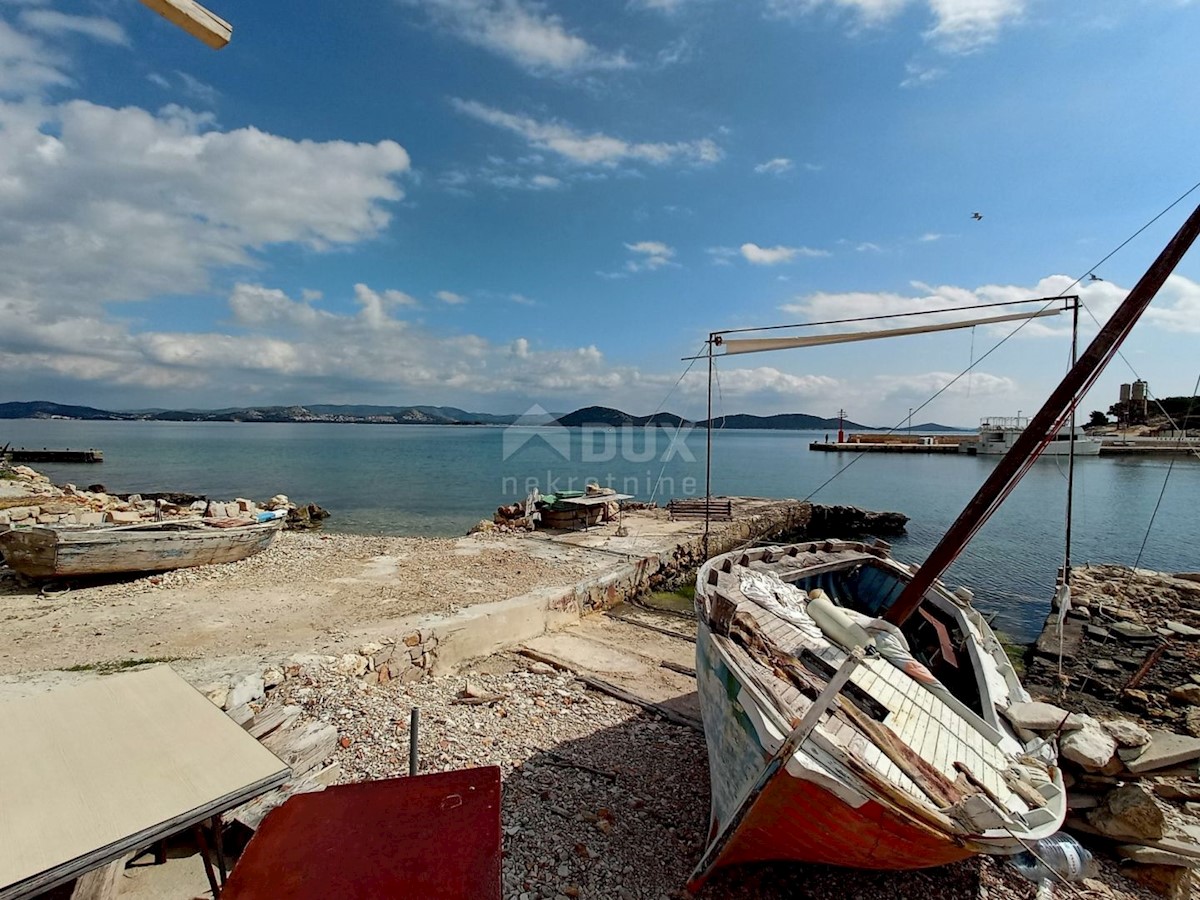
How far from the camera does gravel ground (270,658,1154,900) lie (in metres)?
5.11

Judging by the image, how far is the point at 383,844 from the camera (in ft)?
9.35

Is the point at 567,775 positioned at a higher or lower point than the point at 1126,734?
lower

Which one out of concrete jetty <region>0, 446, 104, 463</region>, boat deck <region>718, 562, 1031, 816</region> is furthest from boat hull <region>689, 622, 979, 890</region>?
concrete jetty <region>0, 446, 104, 463</region>

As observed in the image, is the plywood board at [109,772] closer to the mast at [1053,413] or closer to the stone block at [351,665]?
the stone block at [351,665]

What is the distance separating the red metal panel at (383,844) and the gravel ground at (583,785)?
2477 mm

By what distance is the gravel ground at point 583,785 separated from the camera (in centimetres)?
511

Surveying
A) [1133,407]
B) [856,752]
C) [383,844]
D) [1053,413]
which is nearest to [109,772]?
[383,844]

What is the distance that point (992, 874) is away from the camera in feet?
17.6

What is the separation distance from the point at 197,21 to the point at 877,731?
6.61m

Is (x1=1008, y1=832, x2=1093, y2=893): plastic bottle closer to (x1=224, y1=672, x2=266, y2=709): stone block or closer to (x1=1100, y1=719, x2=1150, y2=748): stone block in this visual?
(x1=1100, y1=719, x2=1150, y2=748): stone block

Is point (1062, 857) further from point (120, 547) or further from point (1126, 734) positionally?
point (120, 547)

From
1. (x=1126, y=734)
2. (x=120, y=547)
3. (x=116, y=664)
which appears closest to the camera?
(x=1126, y=734)

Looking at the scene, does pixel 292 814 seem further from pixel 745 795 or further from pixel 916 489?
pixel 916 489

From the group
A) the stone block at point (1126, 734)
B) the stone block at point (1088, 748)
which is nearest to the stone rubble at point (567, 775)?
the stone block at point (1088, 748)
